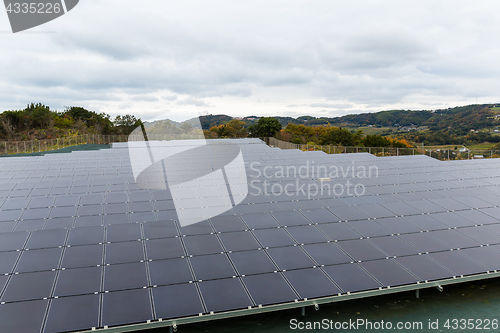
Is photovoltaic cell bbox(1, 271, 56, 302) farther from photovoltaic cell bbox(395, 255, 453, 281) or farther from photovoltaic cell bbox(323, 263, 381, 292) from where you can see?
photovoltaic cell bbox(395, 255, 453, 281)

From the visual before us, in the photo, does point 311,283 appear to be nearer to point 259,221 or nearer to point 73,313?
point 259,221

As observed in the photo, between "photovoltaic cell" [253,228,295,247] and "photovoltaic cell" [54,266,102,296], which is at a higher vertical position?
"photovoltaic cell" [253,228,295,247]

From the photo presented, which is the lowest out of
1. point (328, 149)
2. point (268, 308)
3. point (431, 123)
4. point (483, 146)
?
point (268, 308)

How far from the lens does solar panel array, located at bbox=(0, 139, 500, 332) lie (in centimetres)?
793

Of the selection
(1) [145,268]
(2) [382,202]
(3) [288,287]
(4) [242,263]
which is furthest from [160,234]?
(2) [382,202]

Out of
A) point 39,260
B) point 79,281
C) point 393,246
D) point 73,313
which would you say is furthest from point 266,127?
point 73,313

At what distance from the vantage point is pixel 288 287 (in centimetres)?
859

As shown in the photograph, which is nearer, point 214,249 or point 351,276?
point 351,276

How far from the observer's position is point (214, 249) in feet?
33.6

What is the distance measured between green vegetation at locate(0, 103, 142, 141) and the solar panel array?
241 ft

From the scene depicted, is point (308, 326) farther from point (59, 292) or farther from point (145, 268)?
point (59, 292)

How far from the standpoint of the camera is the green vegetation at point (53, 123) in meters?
77.9

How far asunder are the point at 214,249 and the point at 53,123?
299ft

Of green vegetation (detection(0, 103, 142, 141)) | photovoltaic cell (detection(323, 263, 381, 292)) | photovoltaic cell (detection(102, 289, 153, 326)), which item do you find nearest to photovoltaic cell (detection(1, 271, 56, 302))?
photovoltaic cell (detection(102, 289, 153, 326))
